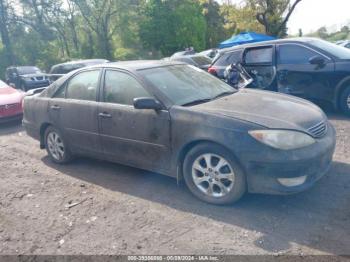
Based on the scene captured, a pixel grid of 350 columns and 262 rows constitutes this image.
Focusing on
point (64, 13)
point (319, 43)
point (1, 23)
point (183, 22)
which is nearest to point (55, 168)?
point (319, 43)

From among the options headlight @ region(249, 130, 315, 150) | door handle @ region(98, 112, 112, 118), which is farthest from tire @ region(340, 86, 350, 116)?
door handle @ region(98, 112, 112, 118)

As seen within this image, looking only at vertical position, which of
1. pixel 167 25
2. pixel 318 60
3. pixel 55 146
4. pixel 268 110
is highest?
pixel 167 25

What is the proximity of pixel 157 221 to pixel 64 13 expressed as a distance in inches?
1480

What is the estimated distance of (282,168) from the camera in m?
3.29

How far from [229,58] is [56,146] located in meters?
4.70

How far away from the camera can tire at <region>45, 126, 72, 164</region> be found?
17.4 ft

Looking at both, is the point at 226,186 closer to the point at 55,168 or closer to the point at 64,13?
the point at 55,168

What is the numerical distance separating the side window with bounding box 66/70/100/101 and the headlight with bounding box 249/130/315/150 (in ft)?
8.00

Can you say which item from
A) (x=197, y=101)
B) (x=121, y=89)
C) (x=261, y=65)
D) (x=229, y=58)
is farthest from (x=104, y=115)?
(x=229, y=58)

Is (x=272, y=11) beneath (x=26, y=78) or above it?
above

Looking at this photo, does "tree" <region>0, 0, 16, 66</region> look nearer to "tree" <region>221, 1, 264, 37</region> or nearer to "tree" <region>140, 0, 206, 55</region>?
"tree" <region>140, 0, 206, 55</region>

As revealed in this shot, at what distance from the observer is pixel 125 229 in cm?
343

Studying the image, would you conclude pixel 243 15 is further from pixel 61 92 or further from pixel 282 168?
pixel 282 168

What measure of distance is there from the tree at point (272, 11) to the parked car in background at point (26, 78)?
14.7 meters
